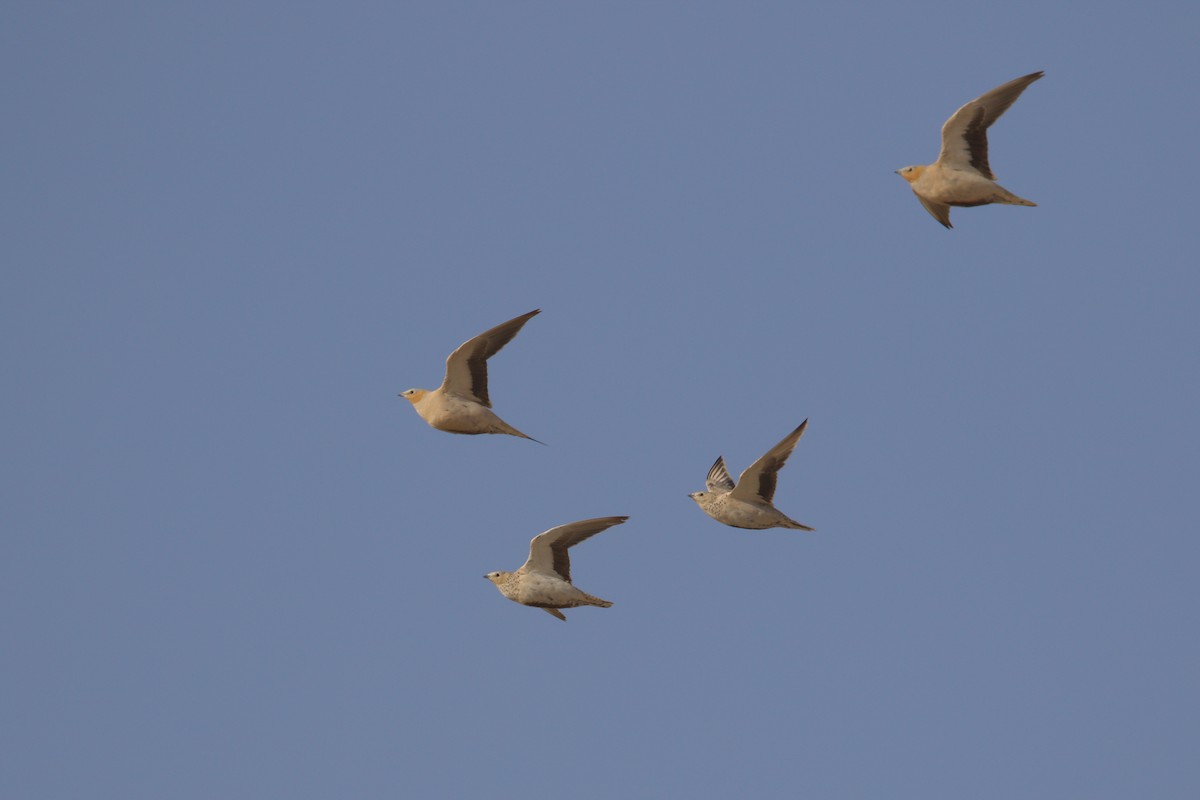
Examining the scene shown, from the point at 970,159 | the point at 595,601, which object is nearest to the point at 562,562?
the point at 595,601

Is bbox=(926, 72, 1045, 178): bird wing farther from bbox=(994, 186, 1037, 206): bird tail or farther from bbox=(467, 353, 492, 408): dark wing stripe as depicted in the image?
bbox=(467, 353, 492, 408): dark wing stripe

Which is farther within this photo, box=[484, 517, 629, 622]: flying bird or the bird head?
the bird head

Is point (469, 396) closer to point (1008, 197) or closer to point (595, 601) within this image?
point (595, 601)

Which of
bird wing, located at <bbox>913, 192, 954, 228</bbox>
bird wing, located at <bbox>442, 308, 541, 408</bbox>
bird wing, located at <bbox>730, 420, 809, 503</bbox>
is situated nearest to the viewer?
bird wing, located at <bbox>730, 420, 809, 503</bbox>

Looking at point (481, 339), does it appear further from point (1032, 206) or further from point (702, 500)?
point (1032, 206)

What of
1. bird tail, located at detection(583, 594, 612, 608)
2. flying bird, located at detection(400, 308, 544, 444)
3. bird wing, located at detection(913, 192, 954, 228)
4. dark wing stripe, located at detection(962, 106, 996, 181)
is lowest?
bird tail, located at detection(583, 594, 612, 608)

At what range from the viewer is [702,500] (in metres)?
36.8

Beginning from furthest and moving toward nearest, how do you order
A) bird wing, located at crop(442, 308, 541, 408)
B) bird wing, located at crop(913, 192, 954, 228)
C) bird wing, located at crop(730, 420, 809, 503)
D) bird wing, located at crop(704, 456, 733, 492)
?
bird wing, located at crop(704, 456, 733, 492) < bird wing, located at crop(913, 192, 954, 228) < bird wing, located at crop(442, 308, 541, 408) < bird wing, located at crop(730, 420, 809, 503)

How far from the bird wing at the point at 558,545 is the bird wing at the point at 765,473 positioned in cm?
249

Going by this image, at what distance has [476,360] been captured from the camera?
3584 cm

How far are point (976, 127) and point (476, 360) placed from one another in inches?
414

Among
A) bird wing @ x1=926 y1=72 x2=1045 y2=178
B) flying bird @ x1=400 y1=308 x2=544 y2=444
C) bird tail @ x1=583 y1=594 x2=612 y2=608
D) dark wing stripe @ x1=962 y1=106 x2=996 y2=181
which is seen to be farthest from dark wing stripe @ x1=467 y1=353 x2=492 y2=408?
Result: dark wing stripe @ x1=962 y1=106 x2=996 y2=181

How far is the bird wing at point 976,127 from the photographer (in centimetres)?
3472

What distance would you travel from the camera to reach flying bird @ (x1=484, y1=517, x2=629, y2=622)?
35.0 metres
